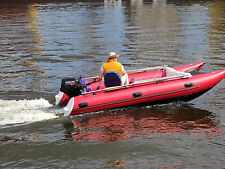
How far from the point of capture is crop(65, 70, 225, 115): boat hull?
33.9 ft

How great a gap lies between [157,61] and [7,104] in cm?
767

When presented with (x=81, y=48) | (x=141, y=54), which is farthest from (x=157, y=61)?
(x=81, y=48)

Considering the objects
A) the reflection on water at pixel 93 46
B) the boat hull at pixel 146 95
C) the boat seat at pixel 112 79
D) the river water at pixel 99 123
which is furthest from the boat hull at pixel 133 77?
the reflection on water at pixel 93 46

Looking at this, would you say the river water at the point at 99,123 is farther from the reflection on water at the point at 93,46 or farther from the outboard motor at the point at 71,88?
the outboard motor at the point at 71,88

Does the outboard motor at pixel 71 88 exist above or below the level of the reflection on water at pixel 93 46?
above

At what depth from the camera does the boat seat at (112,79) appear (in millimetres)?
10398

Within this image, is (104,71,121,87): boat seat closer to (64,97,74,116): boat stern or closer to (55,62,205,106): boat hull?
(55,62,205,106): boat hull

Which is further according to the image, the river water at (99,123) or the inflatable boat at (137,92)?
the inflatable boat at (137,92)

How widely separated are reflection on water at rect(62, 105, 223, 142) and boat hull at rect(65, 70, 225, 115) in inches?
9.3

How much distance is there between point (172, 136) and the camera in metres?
9.00

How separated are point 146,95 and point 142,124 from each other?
1.05 metres

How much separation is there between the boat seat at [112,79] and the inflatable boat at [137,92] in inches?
5.7

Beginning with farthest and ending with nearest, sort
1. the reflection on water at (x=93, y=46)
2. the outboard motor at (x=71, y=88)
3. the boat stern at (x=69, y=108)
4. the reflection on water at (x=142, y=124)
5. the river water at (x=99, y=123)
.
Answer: the reflection on water at (x=93, y=46), the outboard motor at (x=71, y=88), the boat stern at (x=69, y=108), the reflection on water at (x=142, y=124), the river water at (x=99, y=123)

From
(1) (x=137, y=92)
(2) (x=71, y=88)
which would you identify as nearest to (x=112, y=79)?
(1) (x=137, y=92)
